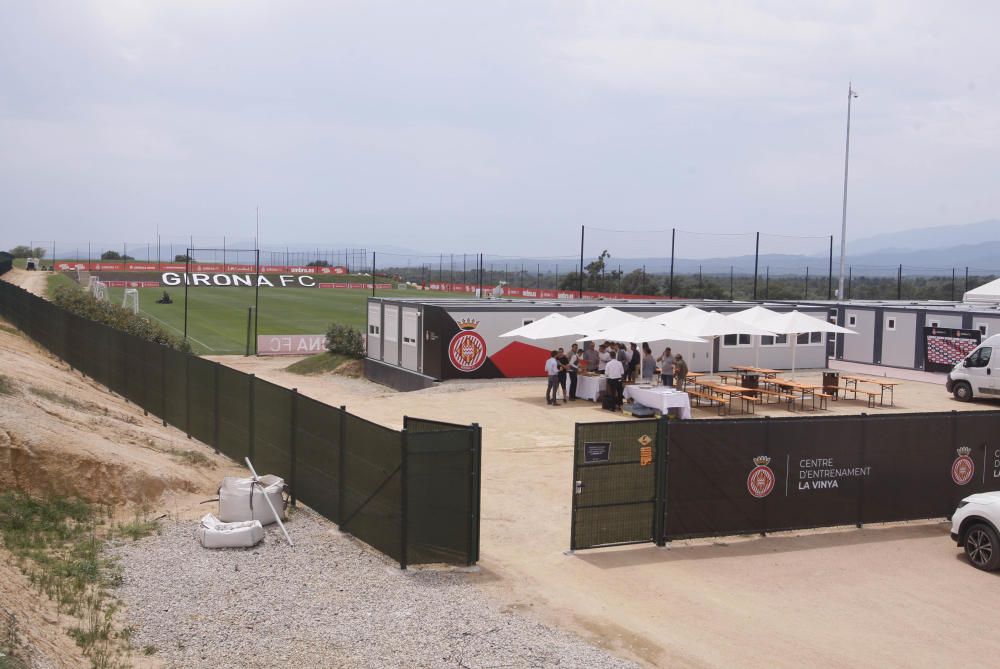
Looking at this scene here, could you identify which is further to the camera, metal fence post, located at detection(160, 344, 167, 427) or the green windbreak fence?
metal fence post, located at detection(160, 344, 167, 427)

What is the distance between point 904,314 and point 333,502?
29.6 meters

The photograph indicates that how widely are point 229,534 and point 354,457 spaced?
5.72 feet

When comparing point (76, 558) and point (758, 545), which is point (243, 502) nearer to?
point (76, 558)

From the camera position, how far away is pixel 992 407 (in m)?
26.8

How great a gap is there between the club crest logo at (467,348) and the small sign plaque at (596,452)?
18130 mm

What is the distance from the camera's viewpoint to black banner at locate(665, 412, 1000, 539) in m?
12.4

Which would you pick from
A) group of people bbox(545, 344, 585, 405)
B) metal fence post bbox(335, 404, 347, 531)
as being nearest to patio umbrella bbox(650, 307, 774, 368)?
group of people bbox(545, 344, 585, 405)

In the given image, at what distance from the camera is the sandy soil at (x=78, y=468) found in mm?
8039

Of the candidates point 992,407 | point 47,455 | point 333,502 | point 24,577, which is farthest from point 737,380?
point 24,577

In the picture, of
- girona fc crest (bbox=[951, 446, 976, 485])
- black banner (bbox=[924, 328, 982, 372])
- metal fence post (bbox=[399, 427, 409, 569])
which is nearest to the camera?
metal fence post (bbox=[399, 427, 409, 569])

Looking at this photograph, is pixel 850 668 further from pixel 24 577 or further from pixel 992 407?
pixel 992 407

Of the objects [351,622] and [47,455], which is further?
[47,455]

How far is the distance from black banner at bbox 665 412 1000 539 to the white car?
1356 mm

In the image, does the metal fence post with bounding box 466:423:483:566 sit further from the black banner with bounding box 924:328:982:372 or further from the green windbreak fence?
the black banner with bounding box 924:328:982:372
